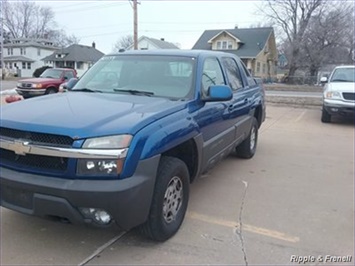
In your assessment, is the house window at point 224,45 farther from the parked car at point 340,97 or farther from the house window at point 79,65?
the parked car at point 340,97

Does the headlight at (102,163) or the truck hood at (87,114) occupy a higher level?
the truck hood at (87,114)

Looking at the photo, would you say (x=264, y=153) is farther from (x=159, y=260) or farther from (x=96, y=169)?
(x=96, y=169)

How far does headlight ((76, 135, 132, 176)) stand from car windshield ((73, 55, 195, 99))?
1.27 meters

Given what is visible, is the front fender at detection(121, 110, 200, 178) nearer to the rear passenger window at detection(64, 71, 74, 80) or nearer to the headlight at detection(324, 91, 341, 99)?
the headlight at detection(324, 91, 341, 99)

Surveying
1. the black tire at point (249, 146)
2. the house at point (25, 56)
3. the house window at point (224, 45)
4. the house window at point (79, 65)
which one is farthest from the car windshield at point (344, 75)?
the house at point (25, 56)

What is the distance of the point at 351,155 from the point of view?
719 cm

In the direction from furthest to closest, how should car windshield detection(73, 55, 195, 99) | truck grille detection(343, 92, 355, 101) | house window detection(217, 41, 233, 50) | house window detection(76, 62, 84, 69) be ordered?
house window detection(76, 62, 84, 69), house window detection(217, 41, 233, 50), truck grille detection(343, 92, 355, 101), car windshield detection(73, 55, 195, 99)

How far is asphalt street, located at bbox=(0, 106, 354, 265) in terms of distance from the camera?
319 centimetres

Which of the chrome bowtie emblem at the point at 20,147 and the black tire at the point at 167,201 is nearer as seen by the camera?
the chrome bowtie emblem at the point at 20,147

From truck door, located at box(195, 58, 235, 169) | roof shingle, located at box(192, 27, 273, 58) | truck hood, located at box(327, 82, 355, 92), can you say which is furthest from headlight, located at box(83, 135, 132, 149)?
roof shingle, located at box(192, 27, 273, 58)

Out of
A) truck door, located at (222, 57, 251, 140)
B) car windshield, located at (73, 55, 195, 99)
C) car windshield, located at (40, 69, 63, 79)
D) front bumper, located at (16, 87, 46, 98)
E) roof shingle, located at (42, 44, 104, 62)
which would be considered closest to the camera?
car windshield, located at (73, 55, 195, 99)

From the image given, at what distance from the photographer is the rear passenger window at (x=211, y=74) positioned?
4.34 meters

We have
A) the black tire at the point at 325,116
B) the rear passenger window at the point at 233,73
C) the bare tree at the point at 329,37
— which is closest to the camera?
the rear passenger window at the point at 233,73

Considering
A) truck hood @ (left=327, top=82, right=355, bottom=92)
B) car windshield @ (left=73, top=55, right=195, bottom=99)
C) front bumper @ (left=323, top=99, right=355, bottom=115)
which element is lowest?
front bumper @ (left=323, top=99, right=355, bottom=115)
